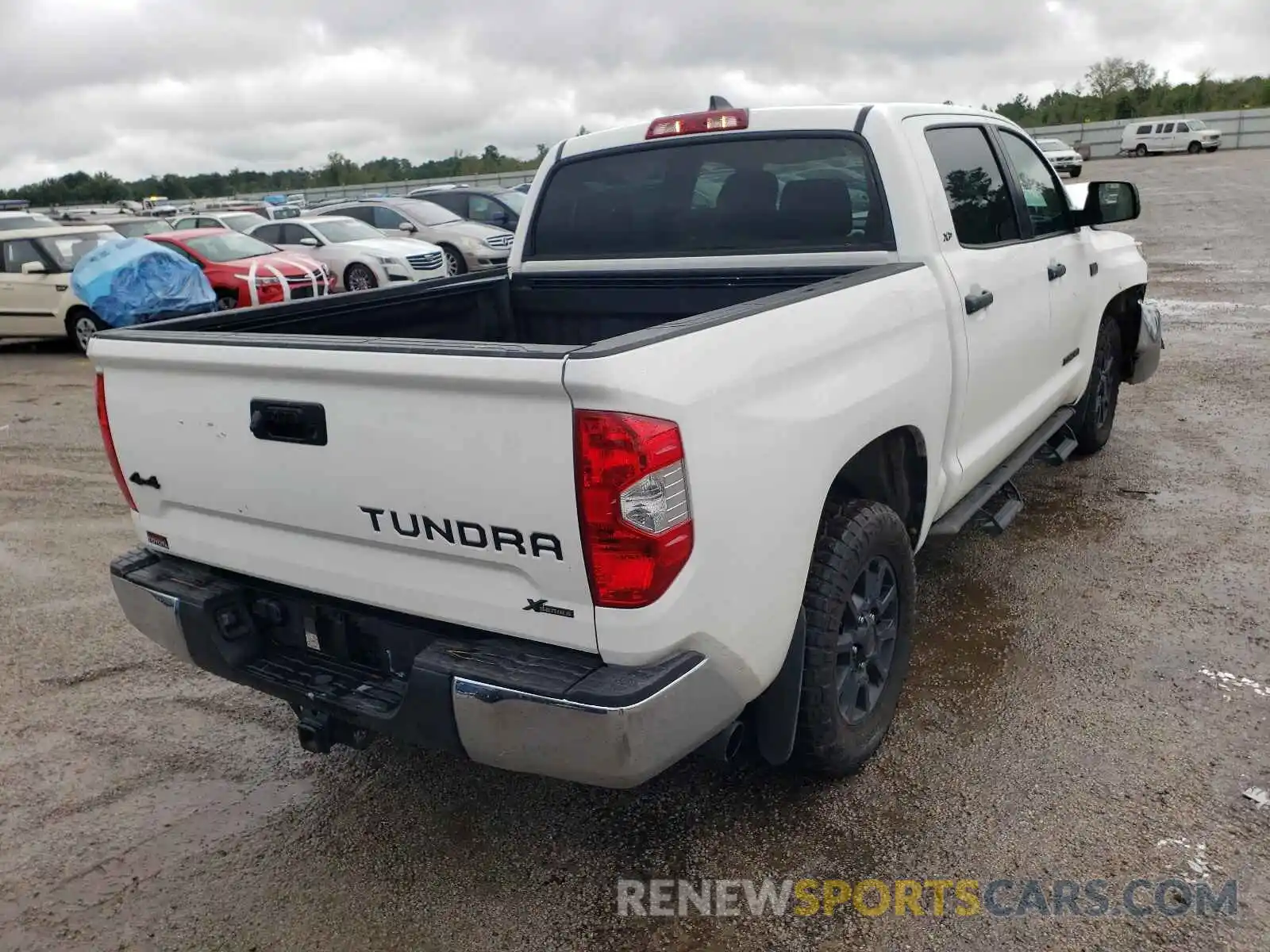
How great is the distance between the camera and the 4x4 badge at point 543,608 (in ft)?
7.35

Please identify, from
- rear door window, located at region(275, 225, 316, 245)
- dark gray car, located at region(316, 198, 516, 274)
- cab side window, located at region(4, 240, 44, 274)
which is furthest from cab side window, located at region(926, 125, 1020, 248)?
rear door window, located at region(275, 225, 316, 245)

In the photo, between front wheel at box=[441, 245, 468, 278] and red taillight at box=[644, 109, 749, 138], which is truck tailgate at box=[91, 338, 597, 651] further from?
front wheel at box=[441, 245, 468, 278]

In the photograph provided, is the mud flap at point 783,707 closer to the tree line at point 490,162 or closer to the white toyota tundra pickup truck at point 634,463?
the white toyota tundra pickup truck at point 634,463

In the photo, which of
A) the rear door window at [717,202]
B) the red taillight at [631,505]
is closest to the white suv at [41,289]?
the rear door window at [717,202]

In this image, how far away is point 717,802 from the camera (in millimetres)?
3033

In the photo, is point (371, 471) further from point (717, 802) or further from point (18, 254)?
point (18, 254)

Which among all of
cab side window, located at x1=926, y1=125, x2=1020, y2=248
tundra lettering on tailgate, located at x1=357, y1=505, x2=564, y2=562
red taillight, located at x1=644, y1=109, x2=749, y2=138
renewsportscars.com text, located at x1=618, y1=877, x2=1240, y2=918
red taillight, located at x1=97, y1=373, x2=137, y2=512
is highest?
red taillight, located at x1=644, y1=109, x2=749, y2=138

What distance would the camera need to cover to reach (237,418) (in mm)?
2627

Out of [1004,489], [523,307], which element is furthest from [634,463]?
[1004,489]

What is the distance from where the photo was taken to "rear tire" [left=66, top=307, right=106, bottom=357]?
1210cm

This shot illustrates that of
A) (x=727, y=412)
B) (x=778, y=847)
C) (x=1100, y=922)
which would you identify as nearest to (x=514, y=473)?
(x=727, y=412)

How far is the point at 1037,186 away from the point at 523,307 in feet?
7.99

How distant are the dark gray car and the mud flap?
44.6ft

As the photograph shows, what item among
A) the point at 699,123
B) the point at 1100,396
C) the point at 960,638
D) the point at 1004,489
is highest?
the point at 699,123
